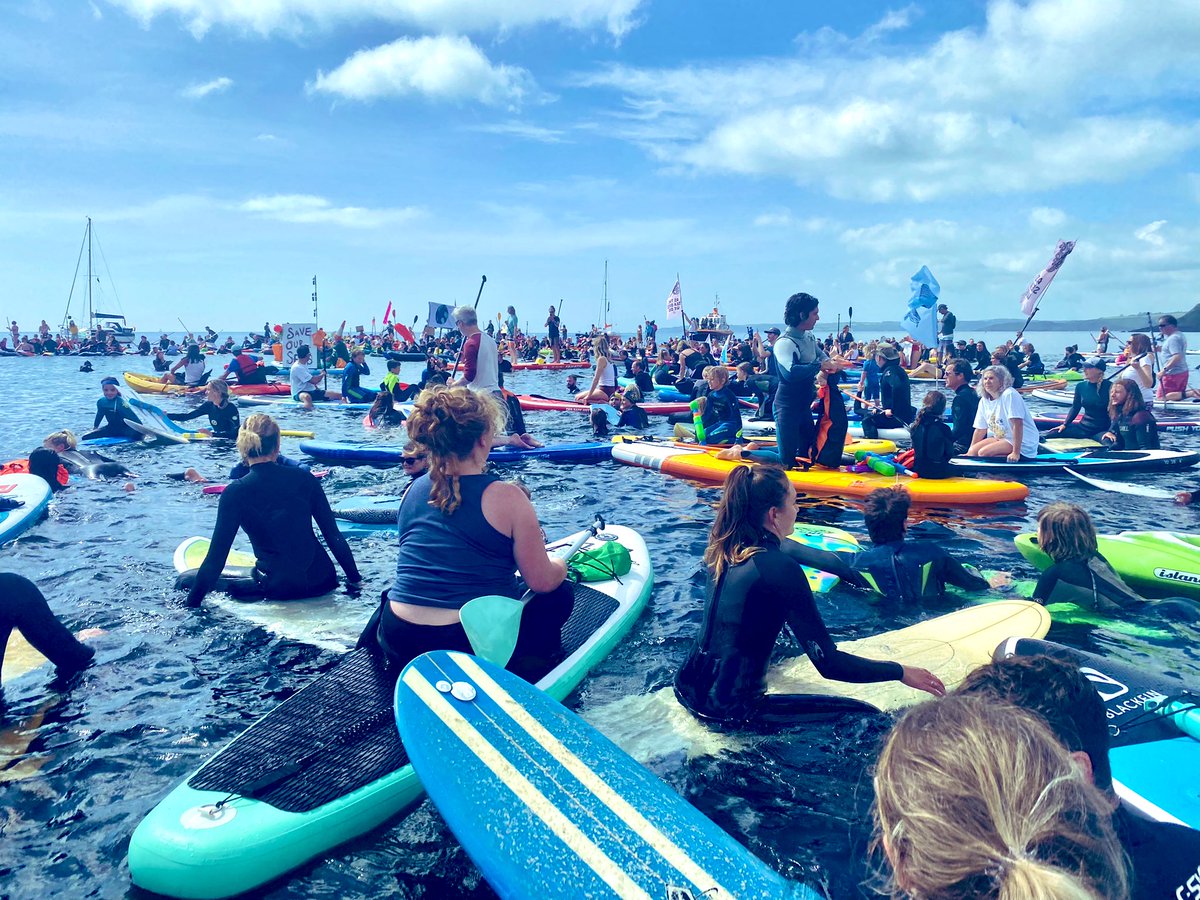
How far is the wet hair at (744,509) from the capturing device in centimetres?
361

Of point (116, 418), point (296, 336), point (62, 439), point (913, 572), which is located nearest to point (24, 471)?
point (62, 439)

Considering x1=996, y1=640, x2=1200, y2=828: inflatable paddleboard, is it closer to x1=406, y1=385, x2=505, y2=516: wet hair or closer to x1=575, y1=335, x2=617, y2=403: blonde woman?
x1=406, y1=385, x2=505, y2=516: wet hair

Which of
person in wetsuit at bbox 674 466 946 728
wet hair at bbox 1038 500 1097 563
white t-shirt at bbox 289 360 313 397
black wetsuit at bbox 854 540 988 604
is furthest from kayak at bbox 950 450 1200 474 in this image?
white t-shirt at bbox 289 360 313 397

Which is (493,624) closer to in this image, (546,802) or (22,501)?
(546,802)

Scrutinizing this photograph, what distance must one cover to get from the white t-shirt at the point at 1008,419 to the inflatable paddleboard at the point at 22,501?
37.9 feet

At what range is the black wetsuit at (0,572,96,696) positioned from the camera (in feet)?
13.5

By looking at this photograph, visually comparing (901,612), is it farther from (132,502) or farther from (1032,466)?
(132,502)

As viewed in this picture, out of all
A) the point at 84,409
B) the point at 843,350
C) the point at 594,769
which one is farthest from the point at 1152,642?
the point at 843,350

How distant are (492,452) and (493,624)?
8884 millimetres

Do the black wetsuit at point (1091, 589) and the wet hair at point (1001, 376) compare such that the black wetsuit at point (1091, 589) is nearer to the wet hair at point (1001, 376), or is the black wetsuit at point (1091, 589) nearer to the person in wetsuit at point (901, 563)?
the person in wetsuit at point (901, 563)

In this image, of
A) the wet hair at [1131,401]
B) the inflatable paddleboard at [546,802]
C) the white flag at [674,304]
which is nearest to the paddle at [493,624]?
the inflatable paddleboard at [546,802]

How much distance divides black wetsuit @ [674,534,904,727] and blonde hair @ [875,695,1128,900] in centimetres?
205

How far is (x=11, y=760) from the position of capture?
13.1ft

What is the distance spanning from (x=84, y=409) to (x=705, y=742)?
76.4ft
